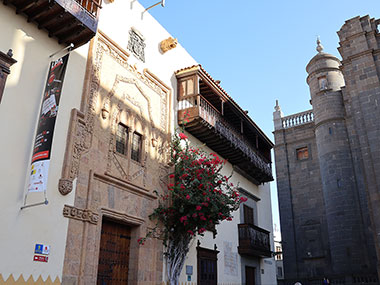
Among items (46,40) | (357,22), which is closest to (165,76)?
(46,40)

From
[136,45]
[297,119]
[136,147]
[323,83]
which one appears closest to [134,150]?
[136,147]

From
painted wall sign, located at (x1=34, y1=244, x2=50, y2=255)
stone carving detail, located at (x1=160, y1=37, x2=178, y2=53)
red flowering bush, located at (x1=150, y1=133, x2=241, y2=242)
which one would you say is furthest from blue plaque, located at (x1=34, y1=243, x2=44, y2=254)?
stone carving detail, located at (x1=160, y1=37, x2=178, y2=53)

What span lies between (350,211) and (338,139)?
4.65 metres

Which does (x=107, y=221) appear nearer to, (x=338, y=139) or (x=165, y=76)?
(x=165, y=76)

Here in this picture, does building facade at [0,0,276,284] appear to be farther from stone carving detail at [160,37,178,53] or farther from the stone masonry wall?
the stone masonry wall

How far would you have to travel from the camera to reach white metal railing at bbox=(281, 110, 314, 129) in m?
29.1

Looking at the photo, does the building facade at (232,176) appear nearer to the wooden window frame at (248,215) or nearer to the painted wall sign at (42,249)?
the wooden window frame at (248,215)

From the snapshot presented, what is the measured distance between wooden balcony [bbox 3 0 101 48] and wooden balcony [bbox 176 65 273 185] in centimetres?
481

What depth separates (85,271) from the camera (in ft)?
27.3

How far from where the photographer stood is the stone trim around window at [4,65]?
24.6 feet

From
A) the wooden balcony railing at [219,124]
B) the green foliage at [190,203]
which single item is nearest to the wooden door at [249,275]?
the wooden balcony railing at [219,124]

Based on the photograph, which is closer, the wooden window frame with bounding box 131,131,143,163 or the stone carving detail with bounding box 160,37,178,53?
the wooden window frame with bounding box 131,131,143,163

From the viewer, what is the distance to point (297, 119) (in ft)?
96.7

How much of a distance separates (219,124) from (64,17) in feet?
24.3
